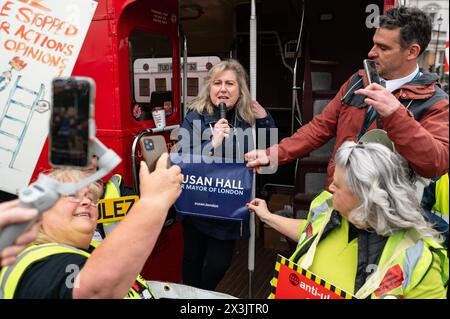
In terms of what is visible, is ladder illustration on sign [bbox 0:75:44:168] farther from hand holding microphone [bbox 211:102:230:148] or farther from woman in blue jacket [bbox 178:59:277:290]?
hand holding microphone [bbox 211:102:230:148]

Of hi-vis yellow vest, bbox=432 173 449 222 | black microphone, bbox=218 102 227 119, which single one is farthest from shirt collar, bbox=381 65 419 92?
black microphone, bbox=218 102 227 119

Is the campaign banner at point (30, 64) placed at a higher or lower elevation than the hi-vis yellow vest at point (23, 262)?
higher

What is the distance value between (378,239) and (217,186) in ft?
3.54

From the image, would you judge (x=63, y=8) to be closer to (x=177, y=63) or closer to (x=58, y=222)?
(x=177, y=63)

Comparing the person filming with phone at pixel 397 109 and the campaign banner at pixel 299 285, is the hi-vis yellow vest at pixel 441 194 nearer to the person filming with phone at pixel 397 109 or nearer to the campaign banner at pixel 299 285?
the person filming with phone at pixel 397 109

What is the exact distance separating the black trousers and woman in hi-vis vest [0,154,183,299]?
3.81ft

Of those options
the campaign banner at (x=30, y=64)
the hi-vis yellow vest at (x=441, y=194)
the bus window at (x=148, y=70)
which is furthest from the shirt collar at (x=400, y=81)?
the campaign banner at (x=30, y=64)

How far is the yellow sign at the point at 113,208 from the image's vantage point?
2225 millimetres

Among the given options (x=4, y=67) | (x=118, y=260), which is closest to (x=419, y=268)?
(x=118, y=260)

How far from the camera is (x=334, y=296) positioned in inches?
52.4

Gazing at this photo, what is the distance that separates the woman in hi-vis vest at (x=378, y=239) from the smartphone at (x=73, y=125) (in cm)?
95

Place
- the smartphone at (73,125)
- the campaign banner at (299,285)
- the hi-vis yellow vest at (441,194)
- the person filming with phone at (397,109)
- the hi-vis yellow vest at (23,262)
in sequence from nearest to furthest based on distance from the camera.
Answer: the smartphone at (73,125), the hi-vis yellow vest at (23,262), the campaign banner at (299,285), the person filming with phone at (397,109), the hi-vis yellow vest at (441,194)

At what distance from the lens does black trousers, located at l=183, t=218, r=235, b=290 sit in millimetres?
2402
